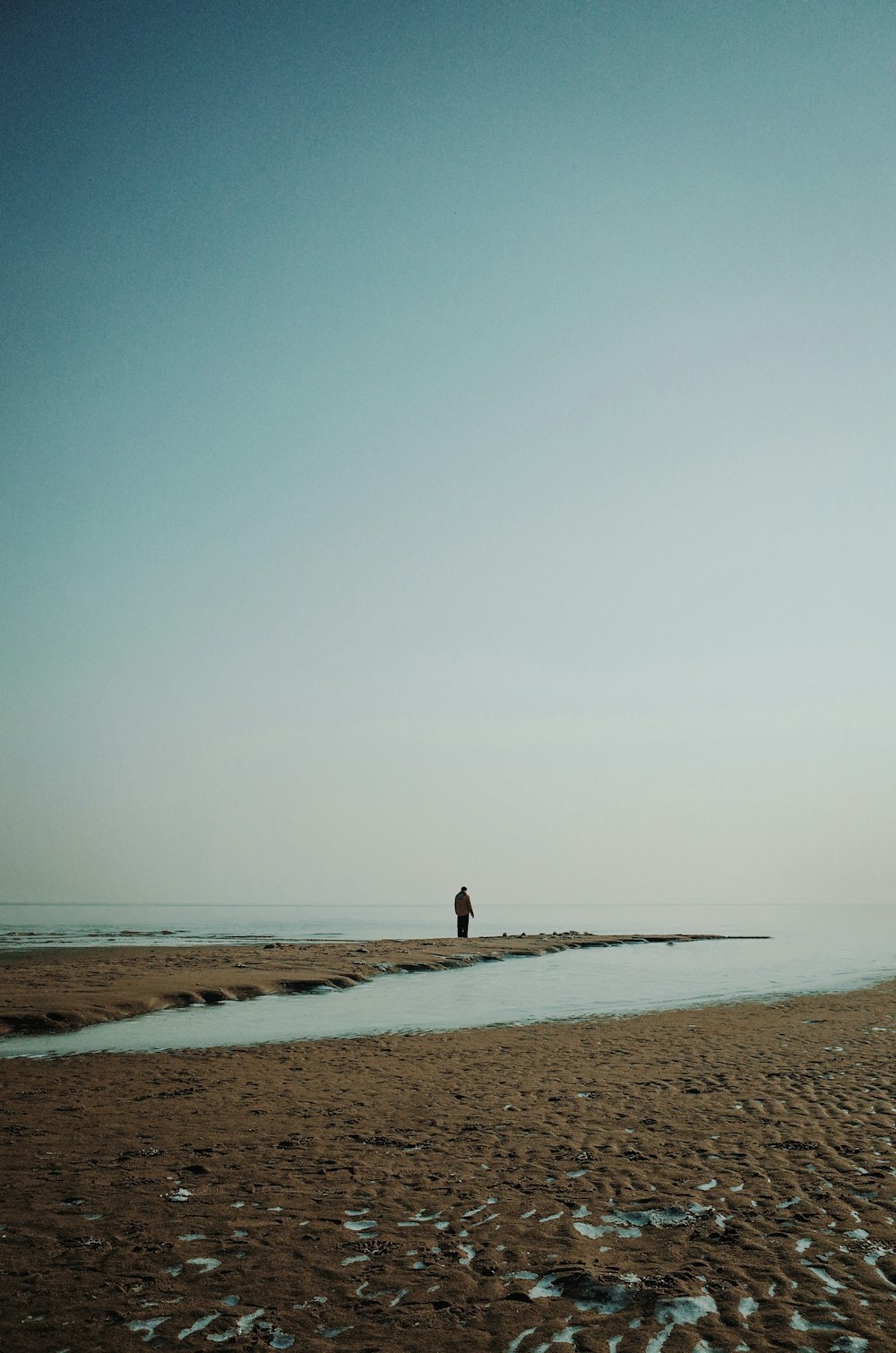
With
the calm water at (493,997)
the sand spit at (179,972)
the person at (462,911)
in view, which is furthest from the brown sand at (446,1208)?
the person at (462,911)

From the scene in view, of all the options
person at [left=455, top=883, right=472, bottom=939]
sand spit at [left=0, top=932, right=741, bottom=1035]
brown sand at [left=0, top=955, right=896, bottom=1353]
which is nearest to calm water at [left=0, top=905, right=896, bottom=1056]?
sand spit at [left=0, top=932, right=741, bottom=1035]

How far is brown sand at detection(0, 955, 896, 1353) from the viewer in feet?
18.8

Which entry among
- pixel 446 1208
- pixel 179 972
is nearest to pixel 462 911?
pixel 179 972

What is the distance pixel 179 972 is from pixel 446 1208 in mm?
22780

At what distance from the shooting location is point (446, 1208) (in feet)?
25.3

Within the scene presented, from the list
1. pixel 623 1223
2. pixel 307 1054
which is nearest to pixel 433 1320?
pixel 623 1223

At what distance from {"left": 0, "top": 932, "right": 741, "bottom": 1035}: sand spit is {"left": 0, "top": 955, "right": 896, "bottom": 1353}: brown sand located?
617 cm

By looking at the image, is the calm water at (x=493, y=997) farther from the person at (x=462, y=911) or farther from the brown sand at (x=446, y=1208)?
the person at (x=462, y=911)

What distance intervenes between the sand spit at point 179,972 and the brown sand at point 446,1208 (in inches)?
243

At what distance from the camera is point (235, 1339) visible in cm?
546

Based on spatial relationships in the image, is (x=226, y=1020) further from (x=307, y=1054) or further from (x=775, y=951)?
(x=775, y=951)

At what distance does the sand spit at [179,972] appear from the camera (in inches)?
787

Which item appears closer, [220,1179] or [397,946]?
[220,1179]

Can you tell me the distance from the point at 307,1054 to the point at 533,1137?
6714 mm
